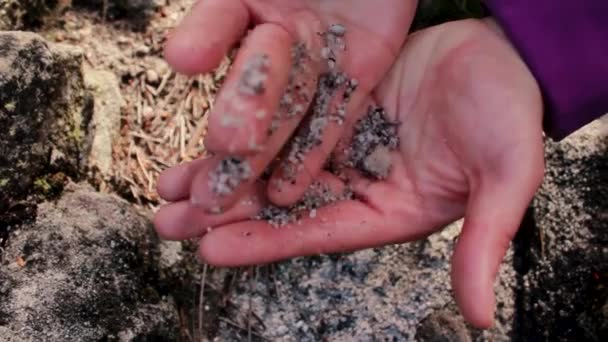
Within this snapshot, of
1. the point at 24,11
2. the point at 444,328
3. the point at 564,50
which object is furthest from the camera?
the point at 24,11

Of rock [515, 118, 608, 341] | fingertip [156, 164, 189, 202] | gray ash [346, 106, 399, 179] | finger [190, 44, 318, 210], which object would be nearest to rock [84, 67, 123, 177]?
fingertip [156, 164, 189, 202]

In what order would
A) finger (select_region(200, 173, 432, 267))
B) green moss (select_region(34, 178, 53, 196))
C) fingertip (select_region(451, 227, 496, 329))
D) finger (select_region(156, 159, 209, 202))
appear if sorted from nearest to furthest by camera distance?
1. fingertip (select_region(451, 227, 496, 329))
2. finger (select_region(200, 173, 432, 267))
3. finger (select_region(156, 159, 209, 202))
4. green moss (select_region(34, 178, 53, 196))

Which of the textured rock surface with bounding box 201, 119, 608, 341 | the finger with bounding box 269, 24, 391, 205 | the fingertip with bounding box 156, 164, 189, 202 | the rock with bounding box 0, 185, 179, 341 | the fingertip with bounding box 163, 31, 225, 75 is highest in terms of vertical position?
the fingertip with bounding box 163, 31, 225, 75

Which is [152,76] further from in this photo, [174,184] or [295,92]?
[295,92]

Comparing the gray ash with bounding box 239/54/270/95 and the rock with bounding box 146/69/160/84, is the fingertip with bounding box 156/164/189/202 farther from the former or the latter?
the rock with bounding box 146/69/160/84

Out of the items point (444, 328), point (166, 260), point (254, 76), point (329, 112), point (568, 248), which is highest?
point (254, 76)

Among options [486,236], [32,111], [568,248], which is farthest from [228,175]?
[568,248]

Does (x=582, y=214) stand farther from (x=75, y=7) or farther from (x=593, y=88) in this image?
(x=75, y=7)
